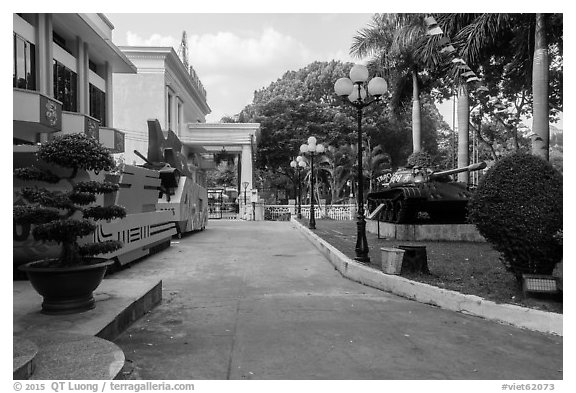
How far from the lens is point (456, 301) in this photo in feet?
18.8

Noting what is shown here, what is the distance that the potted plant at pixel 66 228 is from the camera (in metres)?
4.59

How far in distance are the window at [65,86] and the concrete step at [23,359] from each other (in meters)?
14.6

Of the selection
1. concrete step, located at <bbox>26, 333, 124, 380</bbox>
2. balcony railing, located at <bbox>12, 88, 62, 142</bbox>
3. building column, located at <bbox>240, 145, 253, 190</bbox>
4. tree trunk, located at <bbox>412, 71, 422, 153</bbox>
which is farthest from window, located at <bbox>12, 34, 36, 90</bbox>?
building column, located at <bbox>240, 145, 253, 190</bbox>

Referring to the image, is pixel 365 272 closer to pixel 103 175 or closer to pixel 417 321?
pixel 417 321

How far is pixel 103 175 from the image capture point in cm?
751

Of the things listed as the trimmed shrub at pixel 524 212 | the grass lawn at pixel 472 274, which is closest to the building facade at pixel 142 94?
the grass lawn at pixel 472 274

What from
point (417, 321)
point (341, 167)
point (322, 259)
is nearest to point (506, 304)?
point (417, 321)

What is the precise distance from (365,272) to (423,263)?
0.93 m

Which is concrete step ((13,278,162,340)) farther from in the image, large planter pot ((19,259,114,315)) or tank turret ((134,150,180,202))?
tank turret ((134,150,180,202))

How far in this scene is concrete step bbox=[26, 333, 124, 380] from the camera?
302 centimetres

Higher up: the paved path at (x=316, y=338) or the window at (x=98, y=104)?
the window at (x=98, y=104)

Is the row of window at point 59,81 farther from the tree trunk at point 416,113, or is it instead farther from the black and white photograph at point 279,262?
the tree trunk at point 416,113

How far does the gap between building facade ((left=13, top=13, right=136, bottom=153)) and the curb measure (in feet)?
33.0

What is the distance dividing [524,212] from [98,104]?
18760 millimetres
